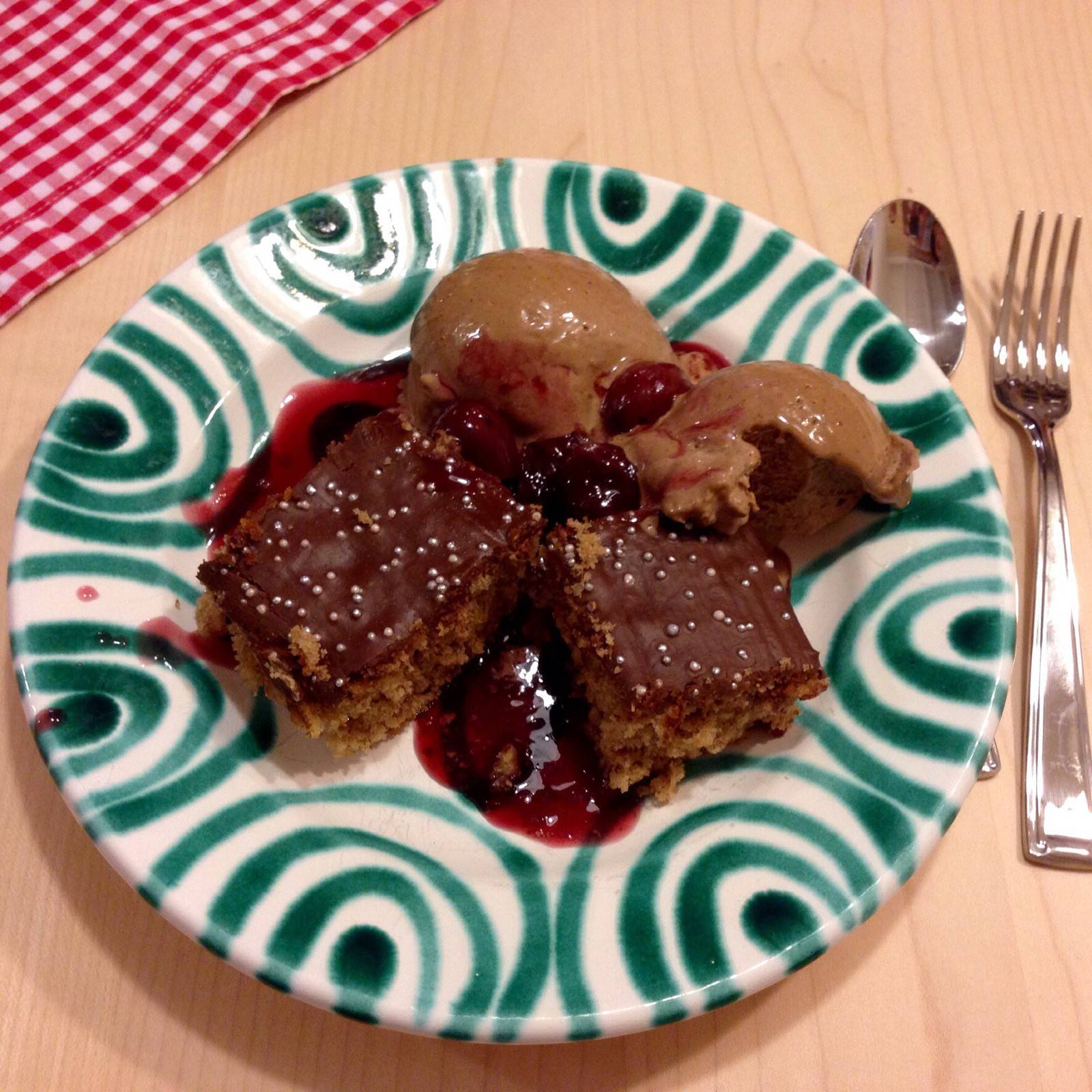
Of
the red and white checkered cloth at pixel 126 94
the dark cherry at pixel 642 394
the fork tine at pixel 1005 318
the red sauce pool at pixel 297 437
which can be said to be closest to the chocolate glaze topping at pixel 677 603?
the dark cherry at pixel 642 394

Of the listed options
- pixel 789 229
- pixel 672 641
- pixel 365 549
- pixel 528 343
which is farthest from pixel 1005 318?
pixel 365 549

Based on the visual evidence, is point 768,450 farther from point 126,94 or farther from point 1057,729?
point 126,94

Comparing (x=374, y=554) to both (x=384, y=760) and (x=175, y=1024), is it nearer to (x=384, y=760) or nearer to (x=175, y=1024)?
(x=384, y=760)

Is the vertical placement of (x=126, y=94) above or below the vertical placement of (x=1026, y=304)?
above

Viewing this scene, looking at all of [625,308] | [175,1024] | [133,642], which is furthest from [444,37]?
[175,1024]

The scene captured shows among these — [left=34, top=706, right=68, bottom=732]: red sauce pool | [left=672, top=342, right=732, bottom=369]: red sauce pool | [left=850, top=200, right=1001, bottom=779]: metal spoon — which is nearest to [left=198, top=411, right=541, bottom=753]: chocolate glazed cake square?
[left=34, top=706, right=68, bottom=732]: red sauce pool

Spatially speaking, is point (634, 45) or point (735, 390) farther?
point (634, 45)
